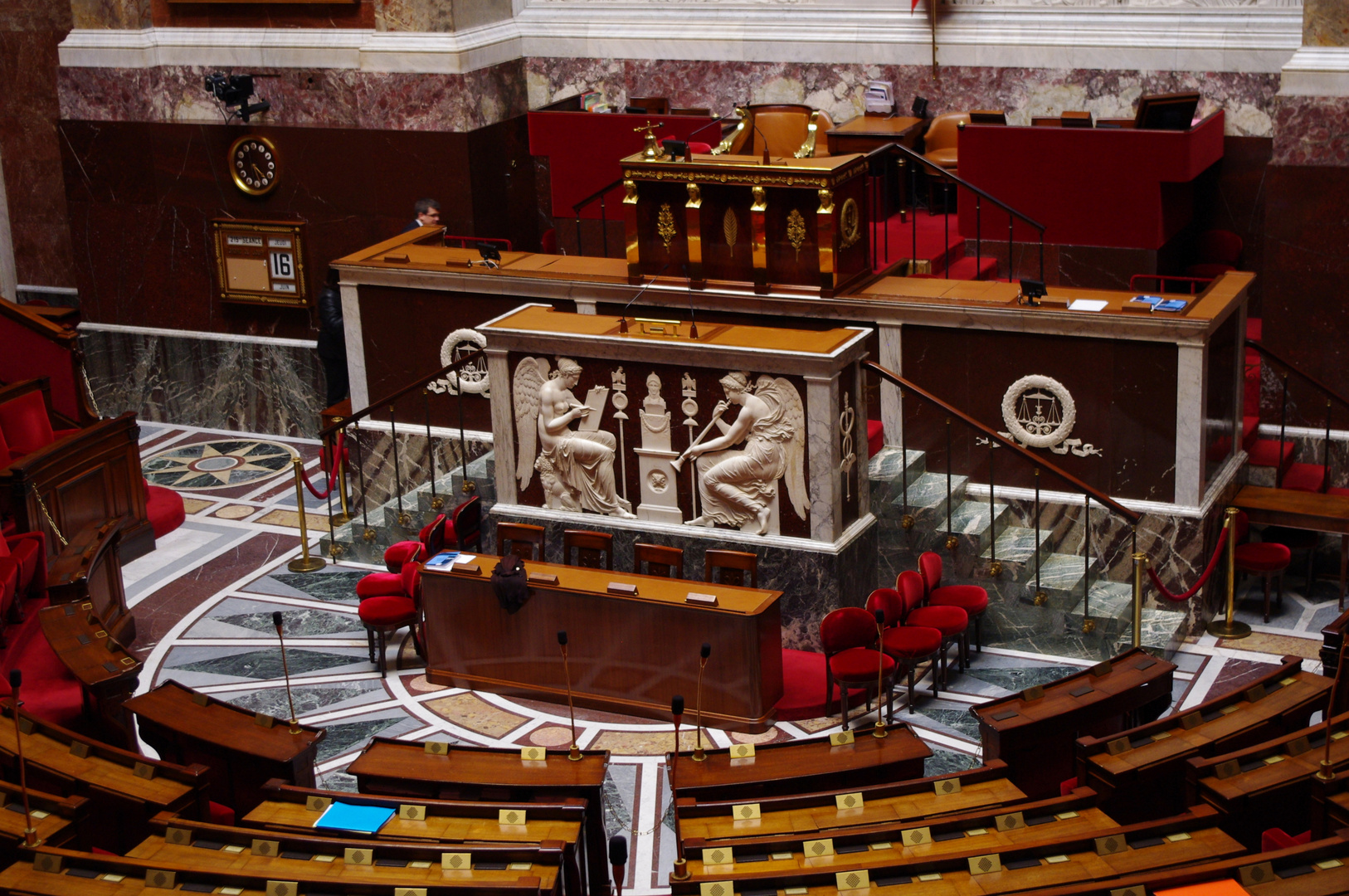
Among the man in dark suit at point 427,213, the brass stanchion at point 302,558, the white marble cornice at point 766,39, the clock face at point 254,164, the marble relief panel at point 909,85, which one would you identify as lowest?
the brass stanchion at point 302,558

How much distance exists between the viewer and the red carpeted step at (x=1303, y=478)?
11.1 meters

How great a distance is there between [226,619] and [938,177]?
6673 millimetres

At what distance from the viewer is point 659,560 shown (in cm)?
1011

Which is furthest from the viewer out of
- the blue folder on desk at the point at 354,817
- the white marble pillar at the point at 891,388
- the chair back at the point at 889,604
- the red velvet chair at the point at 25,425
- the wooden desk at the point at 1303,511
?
the red velvet chair at the point at 25,425

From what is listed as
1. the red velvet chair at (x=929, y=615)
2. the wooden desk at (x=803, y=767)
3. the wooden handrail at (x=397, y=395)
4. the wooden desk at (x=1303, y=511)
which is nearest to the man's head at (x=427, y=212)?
the wooden handrail at (x=397, y=395)

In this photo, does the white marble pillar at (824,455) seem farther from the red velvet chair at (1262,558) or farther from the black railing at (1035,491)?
the red velvet chair at (1262,558)

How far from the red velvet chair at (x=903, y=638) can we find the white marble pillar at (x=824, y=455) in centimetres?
52

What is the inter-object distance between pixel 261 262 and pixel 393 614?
5596mm

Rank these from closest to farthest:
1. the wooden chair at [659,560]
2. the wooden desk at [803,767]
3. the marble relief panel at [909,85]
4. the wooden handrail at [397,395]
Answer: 1. the wooden desk at [803,767]
2. the wooden chair at [659,560]
3. the wooden handrail at [397,395]
4. the marble relief panel at [909,85]

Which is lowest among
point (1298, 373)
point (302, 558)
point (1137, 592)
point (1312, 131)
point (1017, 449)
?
point (302, 558)

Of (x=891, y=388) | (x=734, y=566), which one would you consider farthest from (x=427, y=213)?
(x=734, y=566)

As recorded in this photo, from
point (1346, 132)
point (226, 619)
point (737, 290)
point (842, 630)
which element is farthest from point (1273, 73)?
point (226, 619)

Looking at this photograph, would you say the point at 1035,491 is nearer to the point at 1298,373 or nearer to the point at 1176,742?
the point at 1298,373

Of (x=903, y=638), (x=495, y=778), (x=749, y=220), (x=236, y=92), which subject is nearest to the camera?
(x=495, y=778)
